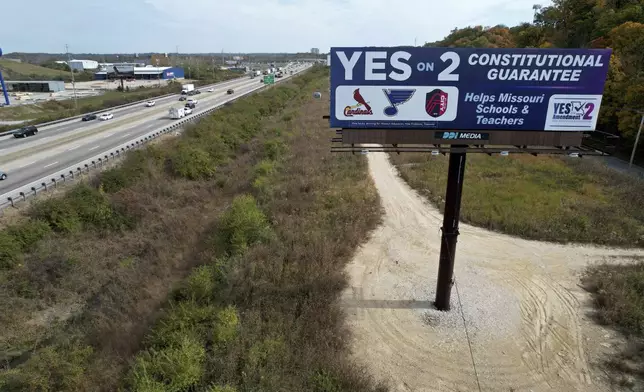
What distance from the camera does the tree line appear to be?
38.8 meters

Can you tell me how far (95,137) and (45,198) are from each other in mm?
20976

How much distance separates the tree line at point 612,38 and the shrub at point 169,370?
4194 centimetres

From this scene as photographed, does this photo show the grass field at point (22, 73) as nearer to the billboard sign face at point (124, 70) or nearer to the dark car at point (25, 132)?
the billboard sign face at point (124, 70)

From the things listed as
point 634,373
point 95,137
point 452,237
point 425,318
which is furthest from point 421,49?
point 95,137

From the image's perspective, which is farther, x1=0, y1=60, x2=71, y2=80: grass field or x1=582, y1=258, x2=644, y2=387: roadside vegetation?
x1=0, y1=60, x2=71, y2=80: grass field

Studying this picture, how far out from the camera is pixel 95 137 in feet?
142

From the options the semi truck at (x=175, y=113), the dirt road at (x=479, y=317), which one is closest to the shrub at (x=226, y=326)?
the dirt road at (x=479, y=317)

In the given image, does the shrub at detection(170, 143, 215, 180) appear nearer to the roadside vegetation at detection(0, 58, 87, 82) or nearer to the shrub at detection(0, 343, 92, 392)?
the shrub at detection(0, 343, 92, 392)

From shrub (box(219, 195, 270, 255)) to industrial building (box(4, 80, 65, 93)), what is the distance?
118377 millimetres

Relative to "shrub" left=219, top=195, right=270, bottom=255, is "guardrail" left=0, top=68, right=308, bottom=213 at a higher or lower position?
higher

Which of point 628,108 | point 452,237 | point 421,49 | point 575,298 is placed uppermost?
point 421,49

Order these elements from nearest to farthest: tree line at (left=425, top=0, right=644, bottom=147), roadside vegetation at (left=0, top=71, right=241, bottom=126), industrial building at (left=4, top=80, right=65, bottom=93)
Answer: tree line at (left=425, top=0, right=644, bottom=147)
roadside vegetation at (left=0, top=71, right=241, bottom=126)
industrial building at (left=4, top=80, right=65, bottom=93)

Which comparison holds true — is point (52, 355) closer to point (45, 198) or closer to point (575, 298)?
point (45, 198)

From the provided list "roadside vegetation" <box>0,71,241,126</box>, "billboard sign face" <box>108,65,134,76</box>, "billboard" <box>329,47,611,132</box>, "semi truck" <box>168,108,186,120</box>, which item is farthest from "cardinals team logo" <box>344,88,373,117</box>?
"billboard sign face" <box>108,65,134,76</box>
